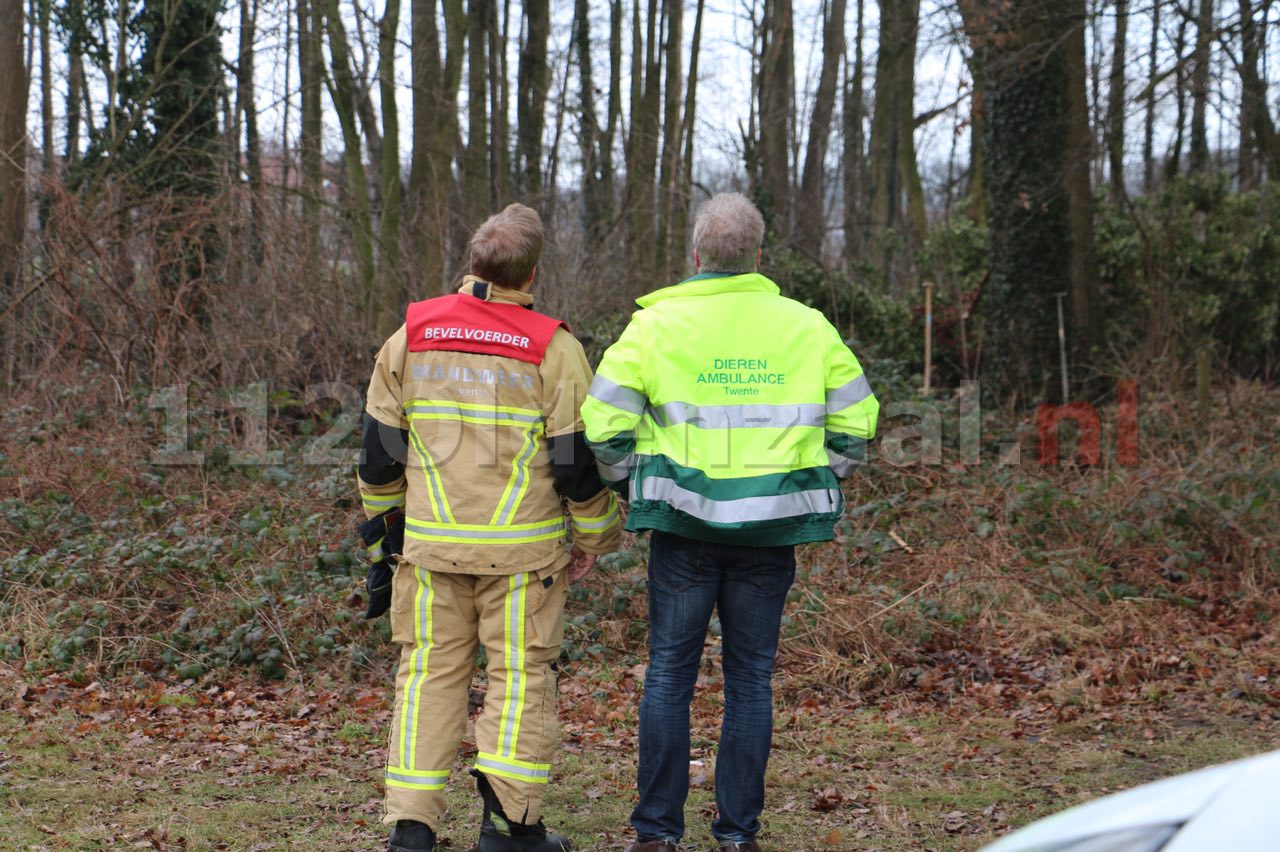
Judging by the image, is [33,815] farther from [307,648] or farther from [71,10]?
[71,10]

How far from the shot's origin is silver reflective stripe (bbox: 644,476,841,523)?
3904mm

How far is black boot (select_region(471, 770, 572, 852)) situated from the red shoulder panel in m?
1.44

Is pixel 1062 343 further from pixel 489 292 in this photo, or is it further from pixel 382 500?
pixel 382 500

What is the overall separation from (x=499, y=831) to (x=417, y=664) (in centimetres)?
64

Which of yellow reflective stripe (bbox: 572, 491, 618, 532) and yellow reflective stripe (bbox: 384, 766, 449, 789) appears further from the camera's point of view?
yellow reflective stripe (bbox: 572, 491, 618, 532)

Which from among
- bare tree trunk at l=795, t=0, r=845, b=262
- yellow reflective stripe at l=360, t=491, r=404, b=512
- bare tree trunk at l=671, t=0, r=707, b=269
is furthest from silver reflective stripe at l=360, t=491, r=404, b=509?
bare tree trunk at l=795, t=0, r=845, b=262

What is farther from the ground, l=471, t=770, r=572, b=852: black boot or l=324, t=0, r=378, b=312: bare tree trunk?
l=324, t=0, r=378, b=312: bare tree trunk

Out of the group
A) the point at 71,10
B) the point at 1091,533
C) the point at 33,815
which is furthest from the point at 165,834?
the point at 71,10

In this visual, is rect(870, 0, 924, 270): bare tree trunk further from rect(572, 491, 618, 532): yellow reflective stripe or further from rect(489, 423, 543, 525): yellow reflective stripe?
A: rect(489, 423, 543, 525): yellow reflective stripe

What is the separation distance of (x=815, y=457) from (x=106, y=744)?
382 centimetres

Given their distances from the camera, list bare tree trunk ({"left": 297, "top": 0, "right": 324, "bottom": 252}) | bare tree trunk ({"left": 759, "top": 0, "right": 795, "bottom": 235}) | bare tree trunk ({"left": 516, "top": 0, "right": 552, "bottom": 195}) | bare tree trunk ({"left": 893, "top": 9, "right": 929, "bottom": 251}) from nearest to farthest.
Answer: bare tree trunk ({"left": 297, "top": 0, "right": 324, "bottom": 252}) → bare tree trunk ({"left": 759, "top": 0, "right": 795, "bottom": 235}) → bare tree trunk ({"left": 516, "top": 0, "right": 552, "bottom": 195}) → bare tree trunk ({"left": 893, "top": 9, "right": 929, "bottom": 251})

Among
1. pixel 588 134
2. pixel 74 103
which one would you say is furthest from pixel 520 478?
pixel 588 134

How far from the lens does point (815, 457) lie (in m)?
4.03

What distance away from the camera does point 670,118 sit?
22.3 m
